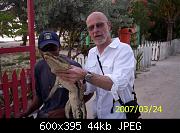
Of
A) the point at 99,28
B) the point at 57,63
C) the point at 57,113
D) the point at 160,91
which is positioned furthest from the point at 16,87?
the point at 160,91

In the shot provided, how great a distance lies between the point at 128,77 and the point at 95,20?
1.71 feet

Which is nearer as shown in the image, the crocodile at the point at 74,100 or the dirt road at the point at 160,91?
the crocodile at the point at 74,100

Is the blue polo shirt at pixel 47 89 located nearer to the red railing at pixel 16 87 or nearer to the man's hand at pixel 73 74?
the man's hand at pixel 73 74

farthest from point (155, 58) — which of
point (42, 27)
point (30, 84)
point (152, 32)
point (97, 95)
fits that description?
point (97, 95)

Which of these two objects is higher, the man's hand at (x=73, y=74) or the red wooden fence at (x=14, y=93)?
the man's hand at (x=73, y=74)

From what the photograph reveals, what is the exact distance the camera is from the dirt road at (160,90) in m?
6.13

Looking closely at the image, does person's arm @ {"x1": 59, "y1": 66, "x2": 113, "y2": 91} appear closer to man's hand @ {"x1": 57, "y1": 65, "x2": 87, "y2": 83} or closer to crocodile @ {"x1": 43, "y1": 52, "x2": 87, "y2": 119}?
man's hand @ {"x1": 57, "y1": 65, "x2": 87, "y2": 83}

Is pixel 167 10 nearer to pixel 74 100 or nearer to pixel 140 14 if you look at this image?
pixel 140 14

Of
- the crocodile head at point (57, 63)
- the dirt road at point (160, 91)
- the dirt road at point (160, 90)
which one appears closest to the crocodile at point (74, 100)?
the crocodile head at point (57, 63)

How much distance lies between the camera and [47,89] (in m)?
2.55

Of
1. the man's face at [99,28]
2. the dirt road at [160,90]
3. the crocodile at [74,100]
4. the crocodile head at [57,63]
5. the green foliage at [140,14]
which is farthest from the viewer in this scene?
the green foliage at [140,14]

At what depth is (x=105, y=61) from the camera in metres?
2.35

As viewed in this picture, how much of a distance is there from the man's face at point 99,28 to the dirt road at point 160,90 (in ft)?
8.11

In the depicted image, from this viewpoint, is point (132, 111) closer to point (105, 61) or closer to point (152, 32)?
point (105, 61)
